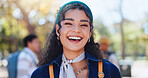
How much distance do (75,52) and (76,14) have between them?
35 centimetres

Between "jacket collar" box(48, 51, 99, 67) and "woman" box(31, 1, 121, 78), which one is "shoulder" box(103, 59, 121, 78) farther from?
"jacket collar" box(48, 51, 99, 67)

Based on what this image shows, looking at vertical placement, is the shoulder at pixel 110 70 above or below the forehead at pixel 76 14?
below

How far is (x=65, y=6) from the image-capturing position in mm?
2021

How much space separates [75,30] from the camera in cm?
188

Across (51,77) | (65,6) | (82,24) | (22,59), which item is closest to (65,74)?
(51,77)

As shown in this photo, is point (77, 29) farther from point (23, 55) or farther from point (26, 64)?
point (23, 55)

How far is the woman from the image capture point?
1.90m

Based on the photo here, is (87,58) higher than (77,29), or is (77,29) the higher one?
(77,29)

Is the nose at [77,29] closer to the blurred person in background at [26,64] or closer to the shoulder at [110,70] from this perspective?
the shoulder at [110,70]

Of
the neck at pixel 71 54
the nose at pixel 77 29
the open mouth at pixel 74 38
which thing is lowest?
the neck at pixel 71 54

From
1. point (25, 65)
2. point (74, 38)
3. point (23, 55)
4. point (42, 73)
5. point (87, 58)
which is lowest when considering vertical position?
point (25, 65)

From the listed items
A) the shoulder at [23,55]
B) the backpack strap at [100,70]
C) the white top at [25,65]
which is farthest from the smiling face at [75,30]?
the shoulder at [23,55]

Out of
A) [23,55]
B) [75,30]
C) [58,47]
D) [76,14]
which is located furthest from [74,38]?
[23,55]

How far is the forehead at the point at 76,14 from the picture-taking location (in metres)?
1.94
